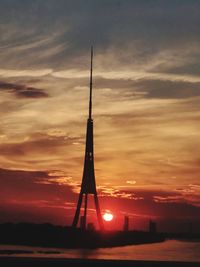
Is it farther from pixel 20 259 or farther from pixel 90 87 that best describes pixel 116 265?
pixel 90 87

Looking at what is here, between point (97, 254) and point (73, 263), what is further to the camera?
point (97, 254)

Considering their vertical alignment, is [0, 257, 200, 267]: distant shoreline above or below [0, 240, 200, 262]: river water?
below

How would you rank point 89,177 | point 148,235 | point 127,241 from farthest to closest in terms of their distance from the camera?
point 148,235, point 127,241, point 89,177

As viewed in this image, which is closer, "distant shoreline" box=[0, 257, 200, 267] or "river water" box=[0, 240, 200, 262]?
"distant shoreline" box=[0, 257, 200, 267]

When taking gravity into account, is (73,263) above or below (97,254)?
below

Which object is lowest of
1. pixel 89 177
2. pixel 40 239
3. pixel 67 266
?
pixel 67 266

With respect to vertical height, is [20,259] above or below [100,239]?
below

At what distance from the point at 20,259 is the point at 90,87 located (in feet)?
212

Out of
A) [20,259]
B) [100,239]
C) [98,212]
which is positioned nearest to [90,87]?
[98,212]

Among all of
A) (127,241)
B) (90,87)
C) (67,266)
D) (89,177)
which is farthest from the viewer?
(127,241)

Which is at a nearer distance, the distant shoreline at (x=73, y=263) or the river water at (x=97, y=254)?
the distant shoreline at (x=73, y=263)

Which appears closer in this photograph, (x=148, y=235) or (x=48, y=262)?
(x=48, y=262)

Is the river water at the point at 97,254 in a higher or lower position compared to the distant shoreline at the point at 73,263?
higher

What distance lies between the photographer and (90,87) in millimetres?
96500
